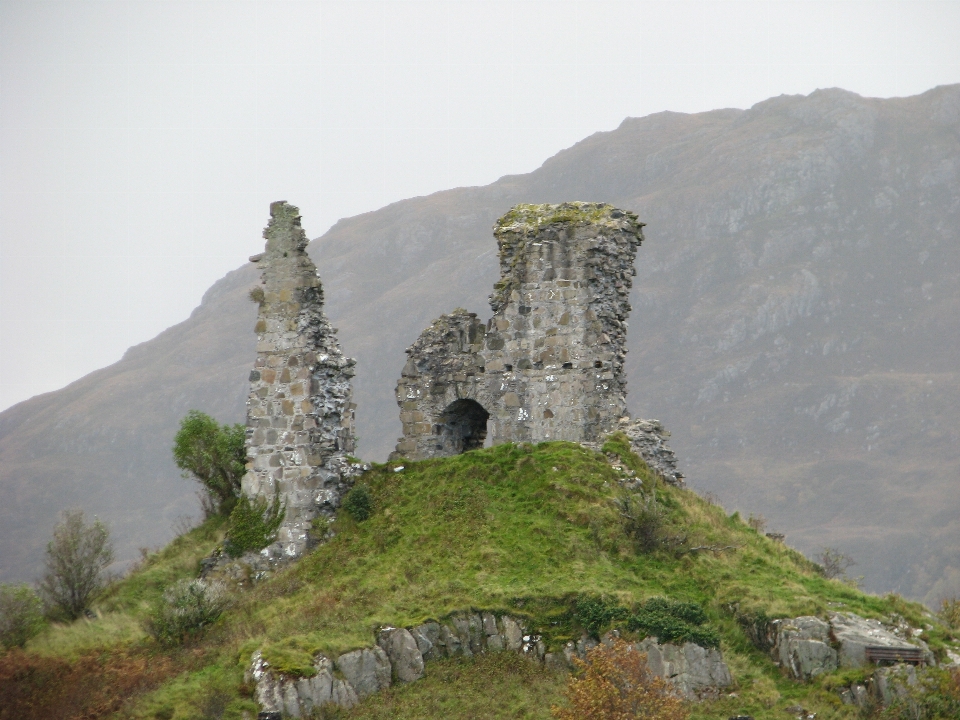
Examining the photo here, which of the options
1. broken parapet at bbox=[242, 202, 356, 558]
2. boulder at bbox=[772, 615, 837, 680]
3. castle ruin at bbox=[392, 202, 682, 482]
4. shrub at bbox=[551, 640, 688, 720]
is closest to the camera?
shrub at bbox=[551, 640, 688, 720]

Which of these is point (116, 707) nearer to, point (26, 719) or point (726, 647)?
point (26, 719)

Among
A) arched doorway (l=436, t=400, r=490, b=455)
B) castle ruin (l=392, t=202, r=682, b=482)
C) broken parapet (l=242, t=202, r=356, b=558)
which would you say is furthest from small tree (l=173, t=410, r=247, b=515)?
castle ruin (l=392, t=202, r=682, b=482)

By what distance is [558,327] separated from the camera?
23938 millimetres

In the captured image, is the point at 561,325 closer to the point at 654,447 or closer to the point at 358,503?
the point at 654,447

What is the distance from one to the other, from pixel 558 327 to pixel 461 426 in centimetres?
451

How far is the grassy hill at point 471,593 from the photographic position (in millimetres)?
15172

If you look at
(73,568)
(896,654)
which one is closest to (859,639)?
(896,654)

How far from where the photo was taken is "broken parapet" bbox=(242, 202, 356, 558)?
20344 millimetres

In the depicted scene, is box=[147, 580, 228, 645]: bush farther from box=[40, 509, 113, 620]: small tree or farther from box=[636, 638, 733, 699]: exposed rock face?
box=[636, 638, 733, 699]: exposed rock face

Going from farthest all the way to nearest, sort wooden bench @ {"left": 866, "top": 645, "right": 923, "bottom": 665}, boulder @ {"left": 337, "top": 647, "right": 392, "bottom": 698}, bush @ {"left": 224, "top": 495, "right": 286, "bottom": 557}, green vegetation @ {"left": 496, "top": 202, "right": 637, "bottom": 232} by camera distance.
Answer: green vegetation @ {"left": 496, "top": 202, "right": 637, "bottom": 232}
bush @ {"left": 224, "top": 495, "right": 286, "bottom": 557}
boulder @ {"left": 337, "top": 647, "right": 392, "bottom": 698}
wooden bench @ {"left": 866, "top": 645, "right": 923, "bottom": 665}

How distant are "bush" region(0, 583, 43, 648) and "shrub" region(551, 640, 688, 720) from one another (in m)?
9.07

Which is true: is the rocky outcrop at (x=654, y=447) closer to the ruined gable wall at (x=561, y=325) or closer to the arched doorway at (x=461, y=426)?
the ruined gable wall at (x=561, y=325)

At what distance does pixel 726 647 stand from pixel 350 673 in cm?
570

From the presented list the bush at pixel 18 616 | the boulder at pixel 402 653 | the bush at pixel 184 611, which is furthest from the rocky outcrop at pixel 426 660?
the bush at pixel 18 616
